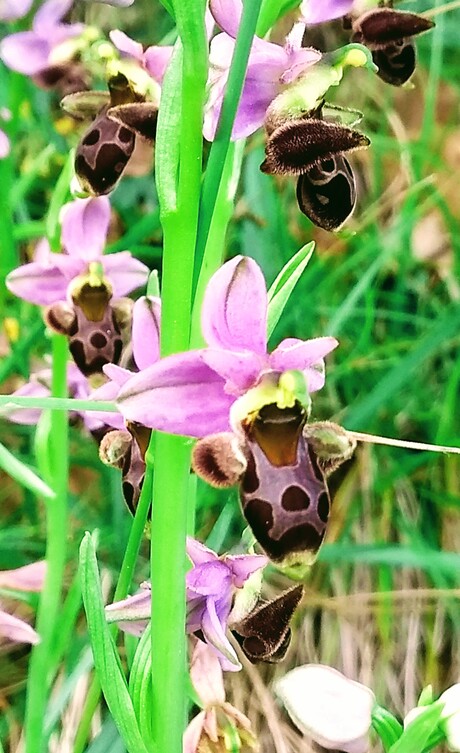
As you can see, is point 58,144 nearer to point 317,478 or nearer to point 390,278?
point 390,278

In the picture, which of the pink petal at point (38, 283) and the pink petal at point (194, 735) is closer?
the pink petal at point (194, 735)

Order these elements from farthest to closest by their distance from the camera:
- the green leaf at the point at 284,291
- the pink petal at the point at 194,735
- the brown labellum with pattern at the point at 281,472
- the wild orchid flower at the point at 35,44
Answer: the wild orchid flower at the point at 35,44, the pink petal at the point at 194,735, the green leaf at the point at 284,291, the brown labellum with pattern at the point at 281,472

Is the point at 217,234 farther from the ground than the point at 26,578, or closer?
farther from the ground

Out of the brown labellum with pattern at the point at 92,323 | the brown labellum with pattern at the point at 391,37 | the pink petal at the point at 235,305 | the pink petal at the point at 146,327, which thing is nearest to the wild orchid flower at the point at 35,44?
the brown labellum with pattern at the point at 92,323

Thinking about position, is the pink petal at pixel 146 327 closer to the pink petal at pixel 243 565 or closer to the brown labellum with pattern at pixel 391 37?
the pink petal at pixel 243 565

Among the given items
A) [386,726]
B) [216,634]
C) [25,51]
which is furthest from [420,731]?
[25,51]

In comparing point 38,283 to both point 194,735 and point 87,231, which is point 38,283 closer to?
point 87,231

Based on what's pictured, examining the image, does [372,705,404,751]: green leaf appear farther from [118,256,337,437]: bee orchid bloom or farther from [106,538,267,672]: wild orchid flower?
[118,256,337,437]: bee orchid bloom
